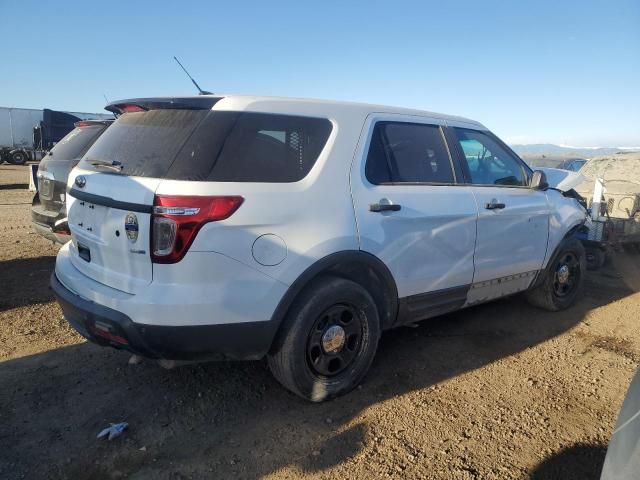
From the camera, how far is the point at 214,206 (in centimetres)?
252

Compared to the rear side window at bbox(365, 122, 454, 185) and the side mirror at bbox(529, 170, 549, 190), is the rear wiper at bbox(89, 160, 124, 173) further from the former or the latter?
the side mirror at bbox(529, 170, 549, 190)

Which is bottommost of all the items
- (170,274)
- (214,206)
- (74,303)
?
(74,303)

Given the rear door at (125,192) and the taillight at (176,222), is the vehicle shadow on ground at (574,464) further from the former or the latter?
the rear door at (125,192)

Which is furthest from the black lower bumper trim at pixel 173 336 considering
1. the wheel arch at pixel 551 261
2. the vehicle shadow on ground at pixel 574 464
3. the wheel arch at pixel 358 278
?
the wheel arch at pixel 551 261

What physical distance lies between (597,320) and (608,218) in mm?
2823

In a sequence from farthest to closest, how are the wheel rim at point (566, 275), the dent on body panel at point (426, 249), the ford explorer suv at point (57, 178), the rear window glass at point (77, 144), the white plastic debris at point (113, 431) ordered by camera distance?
the rear window glass at point (77, 144) < the ford explorer suv at point (57, 178) < the wheel rim at point (566, 275) < the dent on body panel at point (426, 249) < the white plastic debris at point (113, 431)

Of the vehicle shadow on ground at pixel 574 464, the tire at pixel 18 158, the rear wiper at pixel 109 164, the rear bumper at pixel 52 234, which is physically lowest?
the vehicle shadow on ground at pixel 574 464

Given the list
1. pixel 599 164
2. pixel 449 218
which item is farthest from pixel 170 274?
pixel 599 164

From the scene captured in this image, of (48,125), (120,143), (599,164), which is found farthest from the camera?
(48,125)

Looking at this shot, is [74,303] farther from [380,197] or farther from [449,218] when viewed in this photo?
[449,218]

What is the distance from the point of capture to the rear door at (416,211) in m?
3.17

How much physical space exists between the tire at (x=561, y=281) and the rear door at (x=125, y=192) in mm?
3776

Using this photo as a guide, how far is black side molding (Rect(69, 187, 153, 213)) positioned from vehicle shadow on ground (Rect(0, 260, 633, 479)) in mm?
1321

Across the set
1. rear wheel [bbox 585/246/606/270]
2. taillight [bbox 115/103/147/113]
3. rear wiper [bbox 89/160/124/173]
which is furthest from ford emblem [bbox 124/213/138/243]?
rear wheel [bbox 585/246/606/270]
